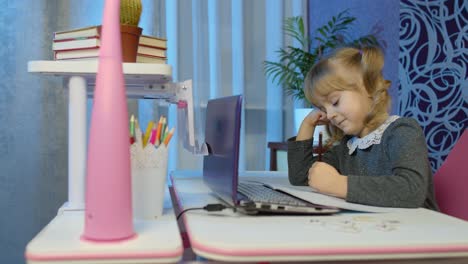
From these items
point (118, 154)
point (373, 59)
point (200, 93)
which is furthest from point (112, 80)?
point (200, 93)

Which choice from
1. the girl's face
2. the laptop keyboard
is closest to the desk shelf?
the laptop keyboard

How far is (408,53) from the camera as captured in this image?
3074mm

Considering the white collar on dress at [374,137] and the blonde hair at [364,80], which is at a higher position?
the blonde hair at [364,80]

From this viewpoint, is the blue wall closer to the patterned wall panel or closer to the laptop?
the patterned wall panel

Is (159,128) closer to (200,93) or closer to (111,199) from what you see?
(111,199)

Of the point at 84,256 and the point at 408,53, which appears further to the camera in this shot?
the point at 408,53

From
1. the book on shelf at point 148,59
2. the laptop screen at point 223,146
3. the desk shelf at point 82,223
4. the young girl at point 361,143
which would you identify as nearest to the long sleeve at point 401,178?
the young girl at point 361,143

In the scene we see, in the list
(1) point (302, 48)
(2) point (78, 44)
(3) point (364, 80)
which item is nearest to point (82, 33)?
(2) point (78, 44)

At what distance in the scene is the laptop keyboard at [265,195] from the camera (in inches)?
40.9

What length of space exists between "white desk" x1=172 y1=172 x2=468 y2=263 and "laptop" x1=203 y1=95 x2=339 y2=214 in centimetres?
3

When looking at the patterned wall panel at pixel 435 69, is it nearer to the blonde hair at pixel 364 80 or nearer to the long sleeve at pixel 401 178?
the blonde hair at pixel 364 80

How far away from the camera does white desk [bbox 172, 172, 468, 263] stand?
28.7 inches

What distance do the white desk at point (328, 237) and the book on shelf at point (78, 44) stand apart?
428mm

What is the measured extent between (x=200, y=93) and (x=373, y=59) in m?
1.85
